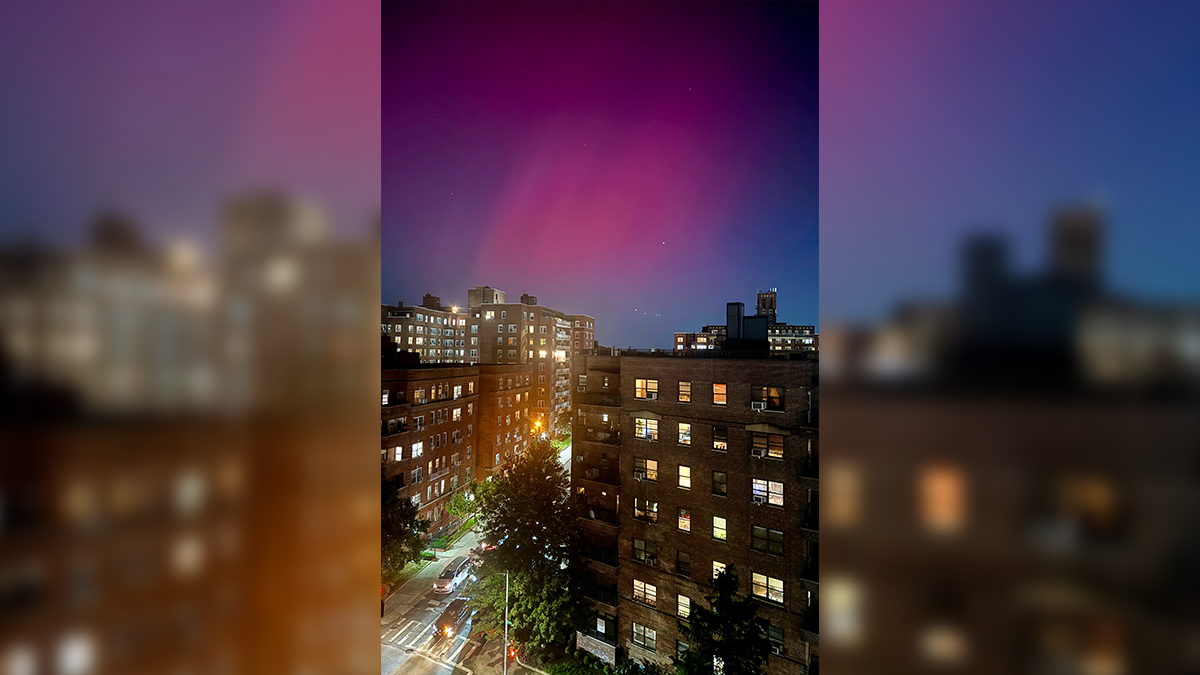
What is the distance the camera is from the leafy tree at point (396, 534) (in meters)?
7.70

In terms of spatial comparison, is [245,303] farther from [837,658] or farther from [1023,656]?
[1023,656]

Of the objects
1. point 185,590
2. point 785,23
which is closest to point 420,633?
point 185,590

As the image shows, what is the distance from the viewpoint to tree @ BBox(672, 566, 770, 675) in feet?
18.5

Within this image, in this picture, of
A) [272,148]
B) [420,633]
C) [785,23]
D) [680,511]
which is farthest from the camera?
[420,633]

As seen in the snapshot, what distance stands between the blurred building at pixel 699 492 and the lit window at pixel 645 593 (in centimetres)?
3

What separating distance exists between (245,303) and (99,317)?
12.9 inches

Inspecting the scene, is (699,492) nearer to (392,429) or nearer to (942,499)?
(942,499)

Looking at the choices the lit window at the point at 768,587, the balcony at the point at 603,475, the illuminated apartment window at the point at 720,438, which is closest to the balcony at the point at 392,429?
the balcony at the point at 603,475

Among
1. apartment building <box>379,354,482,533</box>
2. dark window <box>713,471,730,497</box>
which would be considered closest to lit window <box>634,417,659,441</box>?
dark window <box>713,471,730,497</box>

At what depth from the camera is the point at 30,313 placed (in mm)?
1102

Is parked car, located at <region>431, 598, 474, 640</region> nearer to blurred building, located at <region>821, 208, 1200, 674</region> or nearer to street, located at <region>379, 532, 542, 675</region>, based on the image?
street, located at <region>379, 532, 542, 675</region>

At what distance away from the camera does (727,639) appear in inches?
225

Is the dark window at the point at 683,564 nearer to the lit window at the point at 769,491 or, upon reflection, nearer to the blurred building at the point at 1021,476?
the lit window at the point at 769,491

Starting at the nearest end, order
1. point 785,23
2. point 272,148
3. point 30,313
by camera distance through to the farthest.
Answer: point 30,313
point 272,148
point 785,23
